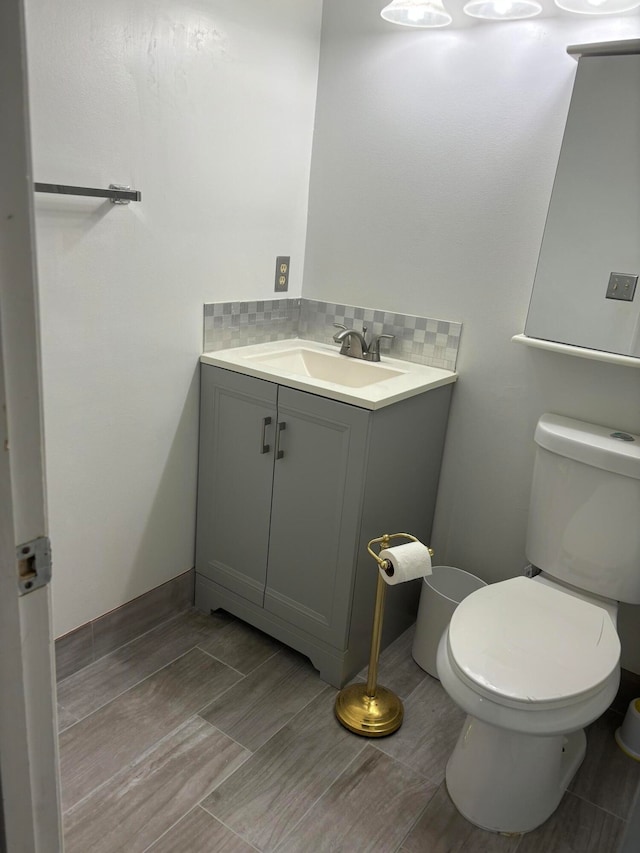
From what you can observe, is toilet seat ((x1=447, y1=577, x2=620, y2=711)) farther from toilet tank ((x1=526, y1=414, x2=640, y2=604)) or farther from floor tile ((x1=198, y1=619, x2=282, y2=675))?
floor tile ((x1=198, y1=619, x2=282, y2=675))

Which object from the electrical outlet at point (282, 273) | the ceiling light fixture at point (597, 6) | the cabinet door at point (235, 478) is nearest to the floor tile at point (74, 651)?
the cabinet door at point (235, 478)

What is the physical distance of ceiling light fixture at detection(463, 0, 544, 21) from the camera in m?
1.76

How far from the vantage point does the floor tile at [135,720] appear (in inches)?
64.4

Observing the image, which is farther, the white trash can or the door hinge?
the white trash can

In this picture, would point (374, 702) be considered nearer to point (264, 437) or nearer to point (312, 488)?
point (312, 488)

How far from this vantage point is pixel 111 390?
6.08ft

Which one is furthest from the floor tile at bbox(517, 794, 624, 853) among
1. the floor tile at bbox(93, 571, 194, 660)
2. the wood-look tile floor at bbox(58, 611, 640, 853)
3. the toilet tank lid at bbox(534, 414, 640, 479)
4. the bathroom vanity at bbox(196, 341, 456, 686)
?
the floor tile at bbox(93, 571, 194, 660)

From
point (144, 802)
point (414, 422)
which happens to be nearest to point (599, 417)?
point (414, 422)

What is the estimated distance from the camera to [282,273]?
236 cm

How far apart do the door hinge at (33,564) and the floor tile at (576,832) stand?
1.36m

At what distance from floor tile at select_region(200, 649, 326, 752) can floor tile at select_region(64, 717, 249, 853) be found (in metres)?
0.05

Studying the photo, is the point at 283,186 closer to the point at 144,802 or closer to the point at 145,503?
the point at 145,503

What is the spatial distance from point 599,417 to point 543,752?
934mm

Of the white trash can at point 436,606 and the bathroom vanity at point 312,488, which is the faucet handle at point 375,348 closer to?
the bathroom vanity at point 312,488
